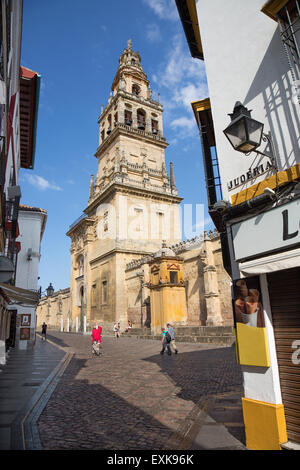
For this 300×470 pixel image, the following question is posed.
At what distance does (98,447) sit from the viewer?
3539 millimetres

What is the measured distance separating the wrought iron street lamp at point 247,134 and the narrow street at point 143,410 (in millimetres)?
3891

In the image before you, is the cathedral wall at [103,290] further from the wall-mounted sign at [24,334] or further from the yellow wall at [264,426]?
the yellow wall at [264,426]

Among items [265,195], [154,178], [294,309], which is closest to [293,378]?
[294,309]

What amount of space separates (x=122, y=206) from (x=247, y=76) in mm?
27231

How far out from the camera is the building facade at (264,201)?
11.1ft

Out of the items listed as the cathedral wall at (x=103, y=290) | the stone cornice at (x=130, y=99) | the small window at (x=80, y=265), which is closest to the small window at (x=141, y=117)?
the stone cornice at (x=130, y=99)

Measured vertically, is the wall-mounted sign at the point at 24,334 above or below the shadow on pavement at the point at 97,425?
above

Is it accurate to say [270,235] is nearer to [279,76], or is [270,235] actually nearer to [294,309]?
[294,309]

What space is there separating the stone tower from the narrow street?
21082mm

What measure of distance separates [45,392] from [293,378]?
5.58m

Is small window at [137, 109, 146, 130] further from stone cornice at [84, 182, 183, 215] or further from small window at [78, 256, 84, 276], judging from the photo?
small window at [78, 256, 84, 276]

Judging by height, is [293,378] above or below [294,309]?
below

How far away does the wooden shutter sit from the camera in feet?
10.8

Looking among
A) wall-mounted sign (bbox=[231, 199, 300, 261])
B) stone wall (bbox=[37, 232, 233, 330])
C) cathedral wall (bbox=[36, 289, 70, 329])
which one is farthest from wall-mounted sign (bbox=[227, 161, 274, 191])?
cathedral wall (bbox=[36, 289, 70, 329])
